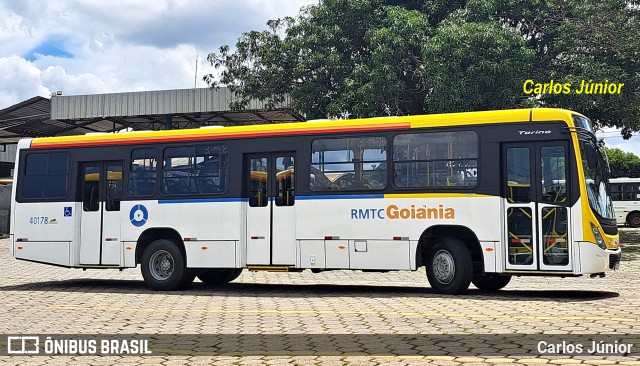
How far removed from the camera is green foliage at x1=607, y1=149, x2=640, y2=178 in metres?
70.9

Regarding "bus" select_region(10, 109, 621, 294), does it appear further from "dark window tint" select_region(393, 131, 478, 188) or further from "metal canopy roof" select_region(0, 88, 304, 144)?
"metal canopy roof" select_region(0, 88, 304, 144)

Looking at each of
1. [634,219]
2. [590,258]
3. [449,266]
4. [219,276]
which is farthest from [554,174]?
[634,219]

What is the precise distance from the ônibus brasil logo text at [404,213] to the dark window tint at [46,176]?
23.1 feet

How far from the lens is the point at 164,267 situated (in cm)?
1595

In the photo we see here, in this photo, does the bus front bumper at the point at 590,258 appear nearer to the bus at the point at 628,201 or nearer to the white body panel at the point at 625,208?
the bus at the point at 628,201

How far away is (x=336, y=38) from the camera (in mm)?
28062

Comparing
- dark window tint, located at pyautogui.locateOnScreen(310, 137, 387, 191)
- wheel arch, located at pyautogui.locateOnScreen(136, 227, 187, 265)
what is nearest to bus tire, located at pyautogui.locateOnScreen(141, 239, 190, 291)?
wheel arch, located at pyautogui.locateOnScreen(136, 227, 187, 265)

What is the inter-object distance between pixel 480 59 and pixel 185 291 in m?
13.6

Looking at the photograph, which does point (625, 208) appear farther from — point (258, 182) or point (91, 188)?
point (91, 188)

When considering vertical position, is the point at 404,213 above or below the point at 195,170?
below

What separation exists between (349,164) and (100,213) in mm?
5838

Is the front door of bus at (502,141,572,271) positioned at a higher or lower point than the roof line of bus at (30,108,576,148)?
lower

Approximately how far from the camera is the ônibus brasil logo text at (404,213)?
13.5 metres

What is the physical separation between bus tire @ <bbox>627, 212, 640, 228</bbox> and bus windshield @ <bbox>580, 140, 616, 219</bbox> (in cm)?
3180
